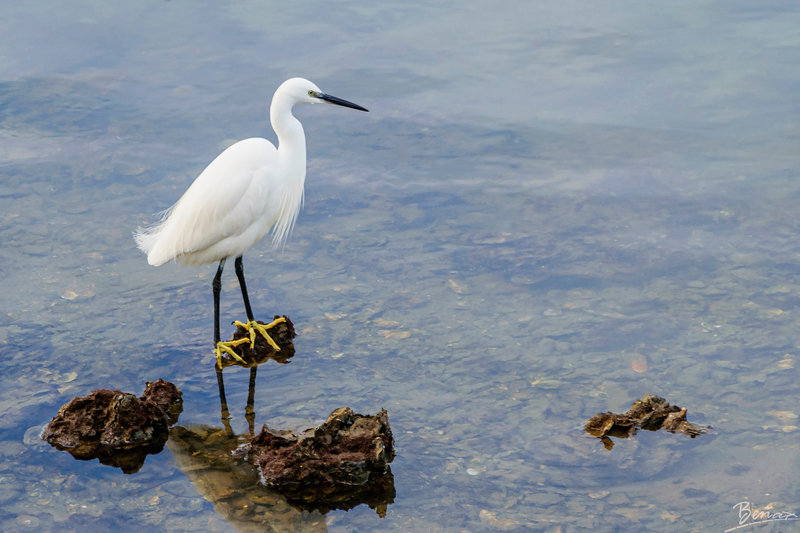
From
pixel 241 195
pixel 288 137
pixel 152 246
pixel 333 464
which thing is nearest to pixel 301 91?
pixel 288 137

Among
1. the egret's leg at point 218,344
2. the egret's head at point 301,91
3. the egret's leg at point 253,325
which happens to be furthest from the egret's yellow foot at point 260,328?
the egret's head at point 301,91

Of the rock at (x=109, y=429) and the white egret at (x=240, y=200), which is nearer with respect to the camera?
the rock at (x=109, y=429)

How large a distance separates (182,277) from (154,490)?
110 inches

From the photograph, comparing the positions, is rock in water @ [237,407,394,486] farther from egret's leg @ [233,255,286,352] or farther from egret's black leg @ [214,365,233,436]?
egret's leg @ [233,255,286,352]

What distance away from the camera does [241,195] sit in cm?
649

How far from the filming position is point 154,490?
204 inches

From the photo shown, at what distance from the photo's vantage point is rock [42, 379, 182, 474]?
546 cm

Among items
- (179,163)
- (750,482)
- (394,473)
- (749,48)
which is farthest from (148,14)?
(750,482)

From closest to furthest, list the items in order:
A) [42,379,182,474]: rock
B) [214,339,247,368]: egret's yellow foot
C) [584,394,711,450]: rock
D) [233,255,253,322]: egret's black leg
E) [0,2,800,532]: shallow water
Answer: [0,2,800,532]: shallow water, [42,379,182,474]: rock, [584,394,711,450]: rock, [214,339,247,368]: egret's yellow foot, [233,255,253,322]: egret's black leg

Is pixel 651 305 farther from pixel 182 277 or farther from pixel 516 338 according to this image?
pixel 182 277

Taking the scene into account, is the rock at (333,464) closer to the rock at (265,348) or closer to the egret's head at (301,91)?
the rock at (265,348)

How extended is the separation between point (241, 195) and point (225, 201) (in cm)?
12

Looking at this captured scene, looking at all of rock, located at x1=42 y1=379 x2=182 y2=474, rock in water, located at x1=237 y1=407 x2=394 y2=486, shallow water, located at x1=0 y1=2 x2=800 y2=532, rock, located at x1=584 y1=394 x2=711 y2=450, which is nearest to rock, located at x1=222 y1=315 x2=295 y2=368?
shallow water, located at x1=0 y1=2 x2=800 y2=532

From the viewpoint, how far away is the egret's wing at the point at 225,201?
6.46 meters
